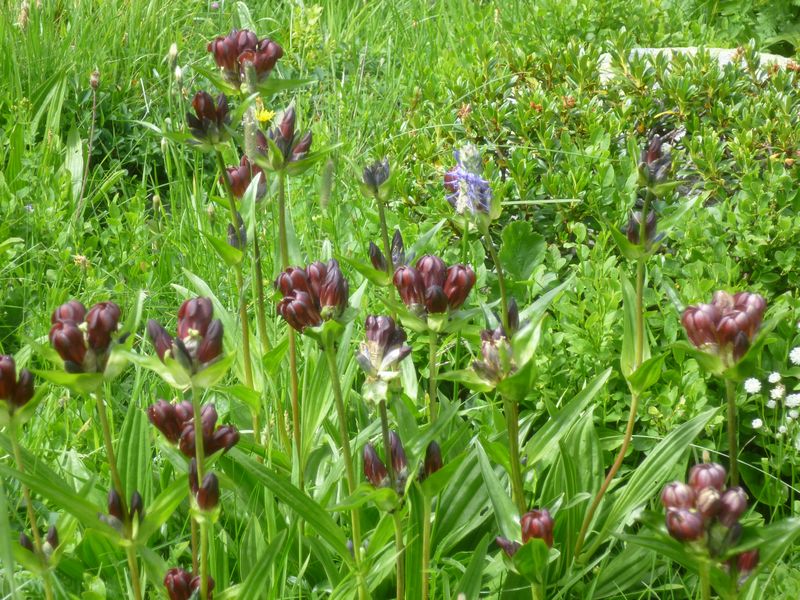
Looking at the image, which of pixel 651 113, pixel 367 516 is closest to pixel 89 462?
pixel 367 516

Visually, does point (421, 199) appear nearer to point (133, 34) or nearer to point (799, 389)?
point (799, 389)

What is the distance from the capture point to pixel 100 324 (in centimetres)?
140

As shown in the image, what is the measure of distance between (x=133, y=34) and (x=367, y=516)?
3238mm

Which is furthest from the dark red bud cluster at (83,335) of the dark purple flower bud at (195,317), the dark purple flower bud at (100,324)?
the dark purple flower bud at (195,317)

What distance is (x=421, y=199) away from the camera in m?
3.21

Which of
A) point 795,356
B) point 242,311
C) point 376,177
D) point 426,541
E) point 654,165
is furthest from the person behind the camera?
point 795,356

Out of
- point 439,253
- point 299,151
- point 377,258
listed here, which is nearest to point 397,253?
point 377,258

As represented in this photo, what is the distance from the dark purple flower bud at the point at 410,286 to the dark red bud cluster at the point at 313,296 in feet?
0.45

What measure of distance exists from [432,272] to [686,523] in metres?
0.61

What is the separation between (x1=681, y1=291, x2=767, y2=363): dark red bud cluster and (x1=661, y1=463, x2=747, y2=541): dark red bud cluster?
274mm

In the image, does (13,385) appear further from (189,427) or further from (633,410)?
(633,410)

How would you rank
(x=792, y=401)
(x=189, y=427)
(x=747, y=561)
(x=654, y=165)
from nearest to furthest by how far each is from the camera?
(x=747, y=561)
(x=189, y=427)
(x=654, y=165)
(x=792, y=401)

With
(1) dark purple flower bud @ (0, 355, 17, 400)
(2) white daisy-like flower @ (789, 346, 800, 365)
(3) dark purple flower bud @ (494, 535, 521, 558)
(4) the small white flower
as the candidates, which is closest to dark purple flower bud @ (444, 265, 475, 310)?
(3) dark purple flower bud @ (494, 535, 521, 558)

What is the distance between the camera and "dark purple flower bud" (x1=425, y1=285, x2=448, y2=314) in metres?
1.63
